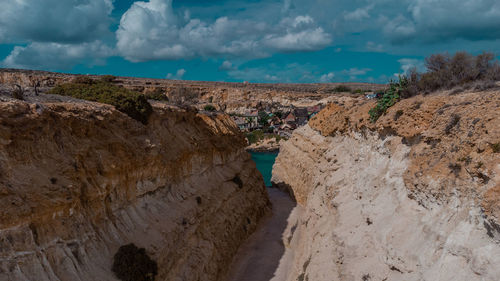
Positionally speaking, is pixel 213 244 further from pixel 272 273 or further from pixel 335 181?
pixel 335 181

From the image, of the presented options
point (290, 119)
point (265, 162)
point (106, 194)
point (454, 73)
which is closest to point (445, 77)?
point (454, 73)

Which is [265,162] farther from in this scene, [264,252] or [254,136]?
[264,252]

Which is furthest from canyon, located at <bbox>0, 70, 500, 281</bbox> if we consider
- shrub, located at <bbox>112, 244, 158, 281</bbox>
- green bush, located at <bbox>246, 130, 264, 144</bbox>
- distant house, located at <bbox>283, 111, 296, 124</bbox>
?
distant house, located at <bbox>283, 111, 296, 124</bbox>

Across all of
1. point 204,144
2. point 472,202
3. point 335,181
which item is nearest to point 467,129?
point 472,202

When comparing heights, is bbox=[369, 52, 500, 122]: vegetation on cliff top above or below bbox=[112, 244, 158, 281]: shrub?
above

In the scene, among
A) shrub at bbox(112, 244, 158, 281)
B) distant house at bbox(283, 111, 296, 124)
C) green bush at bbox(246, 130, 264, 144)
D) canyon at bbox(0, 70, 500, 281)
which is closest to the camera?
canyon at bbox(0, 70, 500, 281)

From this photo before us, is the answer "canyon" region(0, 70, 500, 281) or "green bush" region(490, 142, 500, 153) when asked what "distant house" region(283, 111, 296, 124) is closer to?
"canyon" region(0, 70, 500, 281)

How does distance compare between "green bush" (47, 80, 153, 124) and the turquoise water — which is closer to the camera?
"green bush" (47, 80, 153, 124)
